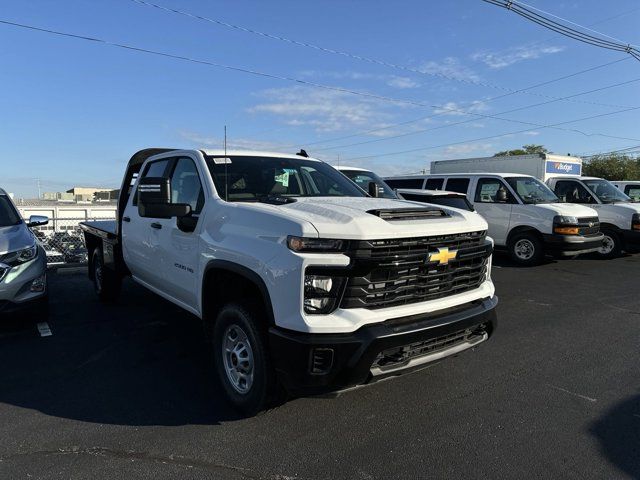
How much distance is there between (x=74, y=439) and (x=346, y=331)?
2.00 m

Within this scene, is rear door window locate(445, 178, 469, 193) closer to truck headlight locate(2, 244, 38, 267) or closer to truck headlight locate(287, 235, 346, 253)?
truck headlight locate(2, 244, 38, 267)

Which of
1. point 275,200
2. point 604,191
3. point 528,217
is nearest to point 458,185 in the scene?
point 528,217

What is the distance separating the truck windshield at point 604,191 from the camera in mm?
12307

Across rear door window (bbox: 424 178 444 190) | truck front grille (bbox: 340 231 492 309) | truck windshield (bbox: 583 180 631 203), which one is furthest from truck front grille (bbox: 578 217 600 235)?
truck front grille (bbox: 340 231 492 309)

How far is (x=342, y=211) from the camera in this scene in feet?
10.6

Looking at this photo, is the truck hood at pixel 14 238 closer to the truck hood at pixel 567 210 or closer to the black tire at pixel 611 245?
the truck hood at pixel 567 210

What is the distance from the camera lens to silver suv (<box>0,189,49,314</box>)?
512cm

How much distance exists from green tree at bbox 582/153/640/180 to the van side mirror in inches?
2013

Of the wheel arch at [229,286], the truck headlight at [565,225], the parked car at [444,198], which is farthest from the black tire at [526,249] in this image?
the wheel arch at [229,286]

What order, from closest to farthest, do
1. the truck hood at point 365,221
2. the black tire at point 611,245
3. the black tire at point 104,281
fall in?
the truck hood at point 365,221, the black tire at point 104,281, the black tire at point 611,245

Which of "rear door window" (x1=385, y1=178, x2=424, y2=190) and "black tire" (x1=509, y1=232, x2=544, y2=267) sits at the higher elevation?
"rear door window" (x1=385, y1=178, x2=424, y2=190)

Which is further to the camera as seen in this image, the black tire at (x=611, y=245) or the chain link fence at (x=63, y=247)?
the black tire at (x=611, y=245)

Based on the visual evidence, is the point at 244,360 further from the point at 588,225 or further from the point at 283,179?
the point at 588,225

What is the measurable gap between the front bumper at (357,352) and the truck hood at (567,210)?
8.18 m
